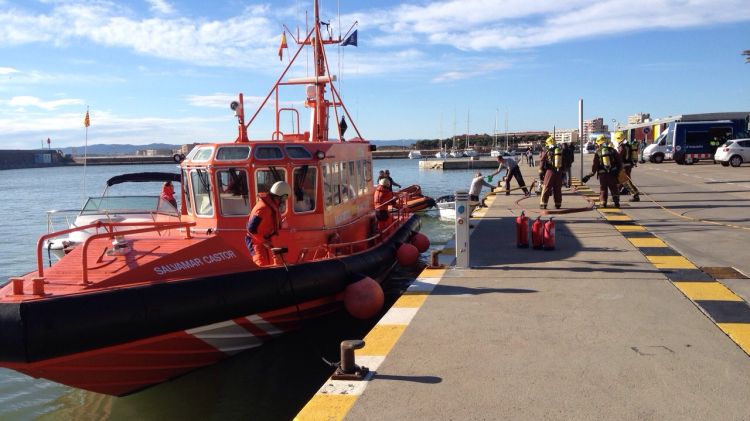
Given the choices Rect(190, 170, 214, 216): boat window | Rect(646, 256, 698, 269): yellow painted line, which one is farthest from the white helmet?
Rect(646, 256, 698, 269): yellow painted line

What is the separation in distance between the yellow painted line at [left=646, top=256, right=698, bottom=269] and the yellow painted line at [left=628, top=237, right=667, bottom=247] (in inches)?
37.7

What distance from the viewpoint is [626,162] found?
1620 centimetres

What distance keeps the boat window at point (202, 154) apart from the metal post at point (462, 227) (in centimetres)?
340

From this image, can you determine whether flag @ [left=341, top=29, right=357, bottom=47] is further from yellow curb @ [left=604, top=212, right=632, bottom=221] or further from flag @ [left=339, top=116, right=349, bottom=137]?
yellow curb @ [left=604, top=212, right=632, bottom=221]

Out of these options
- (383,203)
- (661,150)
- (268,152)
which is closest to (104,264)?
(268,152)

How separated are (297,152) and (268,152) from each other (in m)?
0.42

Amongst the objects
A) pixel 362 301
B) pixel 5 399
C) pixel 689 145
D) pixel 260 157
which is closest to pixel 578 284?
pixel 362 301

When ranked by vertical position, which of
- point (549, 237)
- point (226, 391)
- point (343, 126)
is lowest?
point (226, 391)

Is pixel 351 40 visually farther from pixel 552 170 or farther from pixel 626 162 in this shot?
pixel 626 162

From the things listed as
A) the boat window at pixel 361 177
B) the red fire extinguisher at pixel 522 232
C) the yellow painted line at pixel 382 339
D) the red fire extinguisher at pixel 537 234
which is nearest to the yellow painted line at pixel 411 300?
the yellow painted line at pixel 382 339

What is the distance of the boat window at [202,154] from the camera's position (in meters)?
7.79

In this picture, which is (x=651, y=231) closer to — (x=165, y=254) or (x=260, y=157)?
(x=260, y=157)

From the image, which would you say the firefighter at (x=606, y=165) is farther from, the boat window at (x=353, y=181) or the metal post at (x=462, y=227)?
the metal post at (x=462, y=227)

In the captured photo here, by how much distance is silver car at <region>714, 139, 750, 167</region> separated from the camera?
3046 cm
